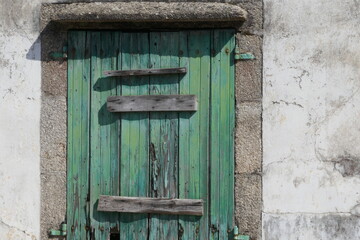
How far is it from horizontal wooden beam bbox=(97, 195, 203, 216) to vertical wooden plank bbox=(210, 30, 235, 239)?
148 millimetres

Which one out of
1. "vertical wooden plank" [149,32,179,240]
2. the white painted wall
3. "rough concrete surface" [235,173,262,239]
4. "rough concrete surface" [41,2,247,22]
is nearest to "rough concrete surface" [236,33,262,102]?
"rough concrete surface" [41,2,247,22]

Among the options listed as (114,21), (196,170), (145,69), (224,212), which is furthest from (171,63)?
(224,212)

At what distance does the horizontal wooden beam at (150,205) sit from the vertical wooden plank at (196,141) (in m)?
0.06

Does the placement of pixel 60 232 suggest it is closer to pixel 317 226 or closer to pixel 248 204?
pixel 248 204

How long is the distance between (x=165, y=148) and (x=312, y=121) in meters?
1.10

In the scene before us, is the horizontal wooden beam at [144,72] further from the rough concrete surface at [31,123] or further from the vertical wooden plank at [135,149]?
the rough concrete surface at [31,123]

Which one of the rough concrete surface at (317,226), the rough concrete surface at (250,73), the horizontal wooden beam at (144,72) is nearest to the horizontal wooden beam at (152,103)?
the horizontal wooden beam at (144,72)

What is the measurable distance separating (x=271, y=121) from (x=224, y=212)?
759mm

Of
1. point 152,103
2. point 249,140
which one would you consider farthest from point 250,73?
point 152,103

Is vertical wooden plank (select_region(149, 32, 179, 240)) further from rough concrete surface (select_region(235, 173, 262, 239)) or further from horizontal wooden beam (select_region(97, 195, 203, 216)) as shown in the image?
rough concrete surface (select_region(235, 173, 262, 239))

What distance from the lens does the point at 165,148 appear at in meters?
3.66

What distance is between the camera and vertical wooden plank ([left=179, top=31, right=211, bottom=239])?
3.63 meters

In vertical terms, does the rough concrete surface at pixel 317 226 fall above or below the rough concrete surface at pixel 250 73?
below

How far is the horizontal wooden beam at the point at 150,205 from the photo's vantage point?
11.8 ft
